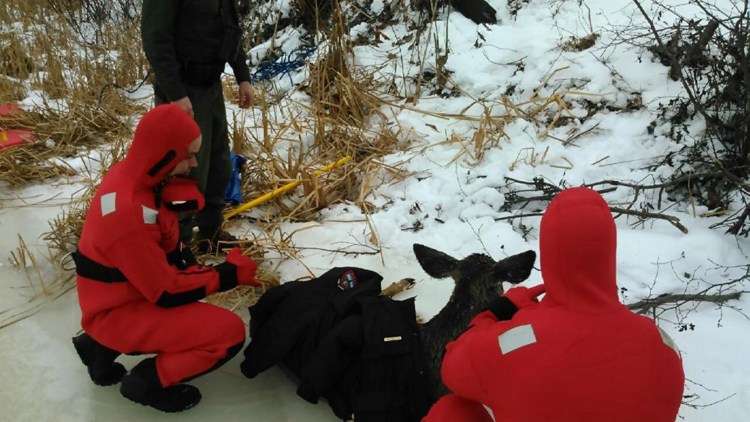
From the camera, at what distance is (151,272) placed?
211 centimetres

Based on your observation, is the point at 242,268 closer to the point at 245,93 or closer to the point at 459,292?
the point at 459,292

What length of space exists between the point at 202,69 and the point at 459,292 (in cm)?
169

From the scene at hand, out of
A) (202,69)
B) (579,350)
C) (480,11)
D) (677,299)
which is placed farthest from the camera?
(480,11)

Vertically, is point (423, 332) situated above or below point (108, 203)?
below

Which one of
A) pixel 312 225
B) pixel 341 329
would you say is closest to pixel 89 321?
pixel 341 329

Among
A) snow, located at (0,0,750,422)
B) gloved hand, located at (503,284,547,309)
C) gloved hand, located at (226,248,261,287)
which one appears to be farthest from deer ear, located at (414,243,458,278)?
gloved hand, located at (226,248,261,287)

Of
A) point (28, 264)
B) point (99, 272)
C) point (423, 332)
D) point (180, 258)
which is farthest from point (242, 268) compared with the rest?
point (28, 264)

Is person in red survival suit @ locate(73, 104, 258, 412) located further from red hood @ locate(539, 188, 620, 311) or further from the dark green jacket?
red hood @ locate(539, 188, 620, 311)

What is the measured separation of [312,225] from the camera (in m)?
3.56

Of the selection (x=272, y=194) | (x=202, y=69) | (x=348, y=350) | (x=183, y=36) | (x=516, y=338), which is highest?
(x=183, y=36)

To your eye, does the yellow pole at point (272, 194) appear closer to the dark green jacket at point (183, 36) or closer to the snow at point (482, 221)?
the snow at point (482, 221)

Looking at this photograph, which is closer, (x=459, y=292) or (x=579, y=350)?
(x=579, y=350)

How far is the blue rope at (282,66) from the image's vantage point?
552 centimetres

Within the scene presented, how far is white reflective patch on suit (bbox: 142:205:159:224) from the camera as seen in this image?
2.10m
